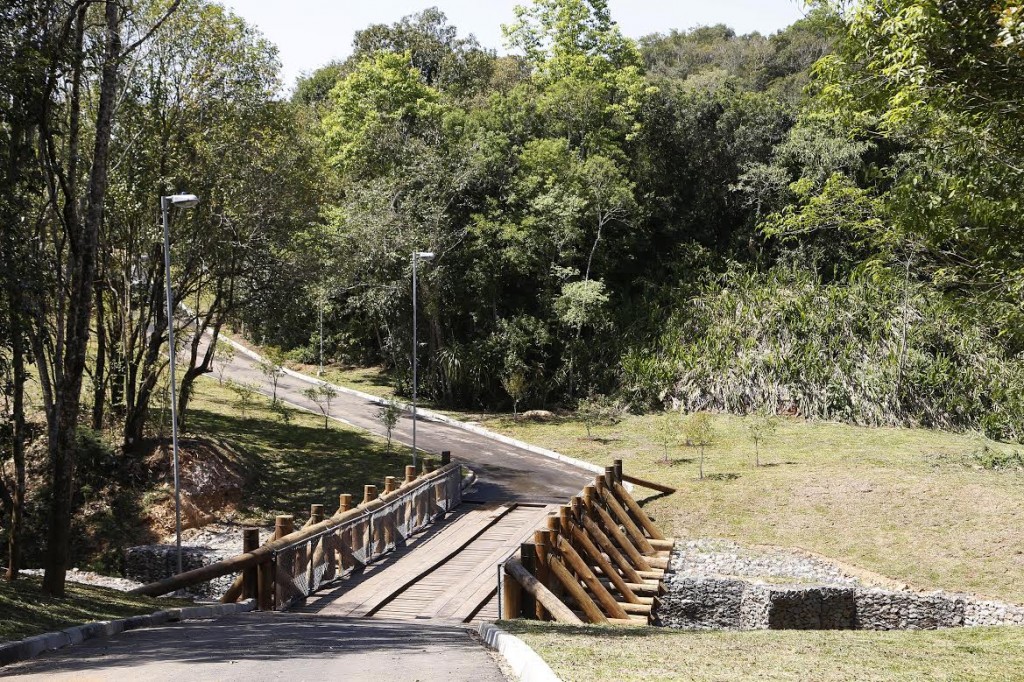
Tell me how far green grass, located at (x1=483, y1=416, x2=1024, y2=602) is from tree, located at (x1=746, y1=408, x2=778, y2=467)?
0.27 metres

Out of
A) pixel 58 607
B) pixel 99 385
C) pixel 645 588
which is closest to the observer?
pixel 58 607

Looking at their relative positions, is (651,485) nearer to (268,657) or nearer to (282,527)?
(282,527)

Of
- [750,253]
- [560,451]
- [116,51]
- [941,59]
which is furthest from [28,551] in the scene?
[750,253]

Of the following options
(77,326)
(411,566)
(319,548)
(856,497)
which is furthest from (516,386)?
(77,326)

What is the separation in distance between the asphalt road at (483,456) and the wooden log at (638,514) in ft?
8.91

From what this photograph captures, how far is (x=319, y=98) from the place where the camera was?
69.9 metres

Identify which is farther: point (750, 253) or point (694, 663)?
point (750, 253)

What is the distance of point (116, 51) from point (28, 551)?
44.7 feet

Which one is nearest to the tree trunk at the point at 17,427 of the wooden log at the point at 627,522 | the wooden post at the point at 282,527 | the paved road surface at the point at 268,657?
the wooden post at the point at 282,527

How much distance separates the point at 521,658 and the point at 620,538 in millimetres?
11623

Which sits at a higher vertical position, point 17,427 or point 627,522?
point 17,427

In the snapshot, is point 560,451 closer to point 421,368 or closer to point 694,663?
point 421,368

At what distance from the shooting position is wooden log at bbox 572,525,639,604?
1587 centimetres

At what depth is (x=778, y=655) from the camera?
8039mm
